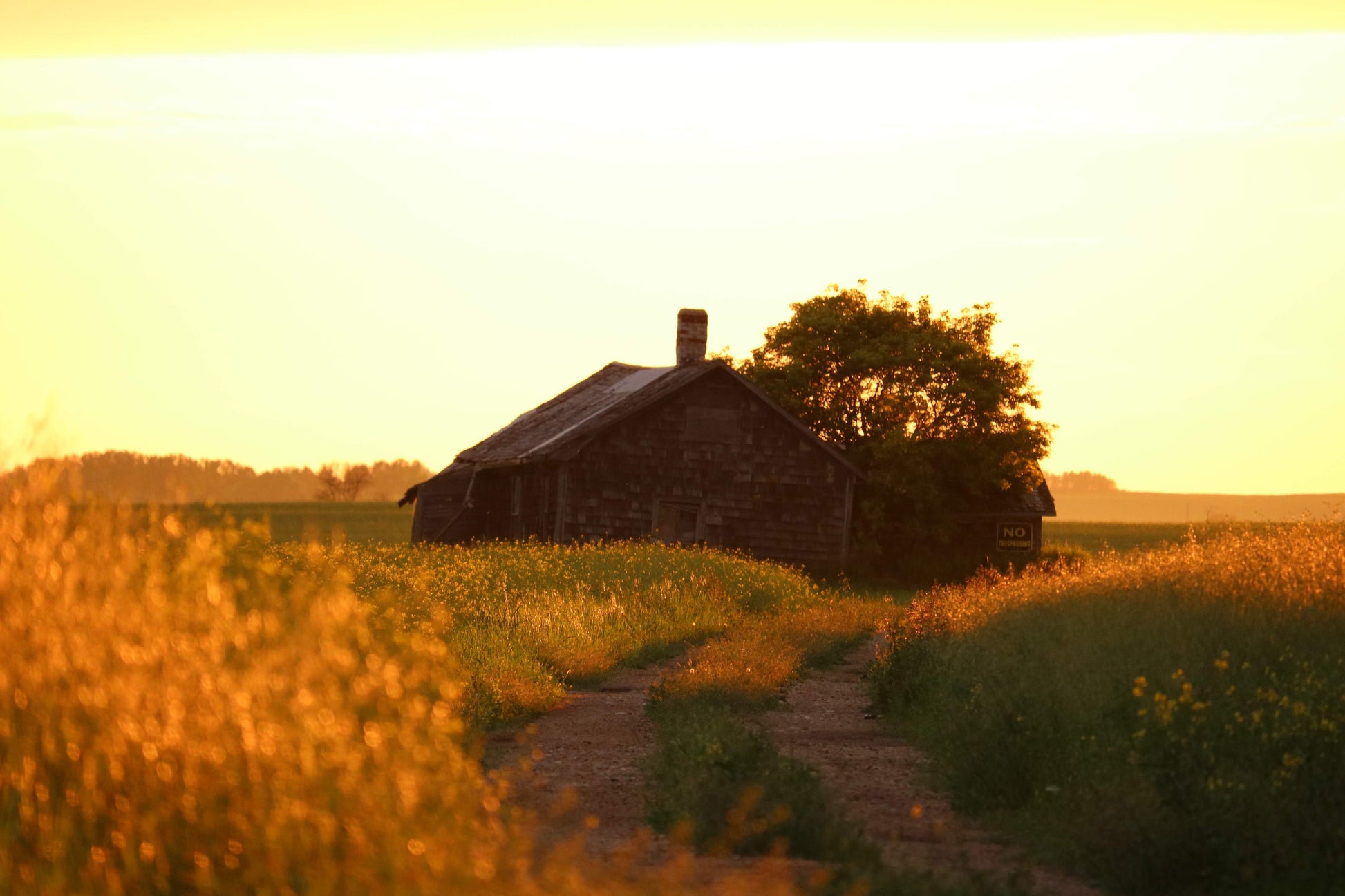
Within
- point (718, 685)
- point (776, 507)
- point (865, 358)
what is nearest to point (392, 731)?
point (718, 685)

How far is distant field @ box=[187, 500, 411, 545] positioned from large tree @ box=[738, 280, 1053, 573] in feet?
54.6

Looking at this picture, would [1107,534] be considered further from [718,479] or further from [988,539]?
[718,479]

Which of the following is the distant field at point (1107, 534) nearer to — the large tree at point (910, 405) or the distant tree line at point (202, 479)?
the large tree at point (910, 405)

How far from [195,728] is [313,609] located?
0.87 meters

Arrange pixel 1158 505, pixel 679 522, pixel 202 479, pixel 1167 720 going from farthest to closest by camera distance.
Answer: pixel 1158 505, pixel 202 479, pixel 679 522, pixel 1167 720

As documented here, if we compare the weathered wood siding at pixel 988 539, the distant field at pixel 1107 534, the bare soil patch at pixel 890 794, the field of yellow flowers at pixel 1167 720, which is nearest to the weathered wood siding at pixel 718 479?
the weathered wood siding at pixel 988 539

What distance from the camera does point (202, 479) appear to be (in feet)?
282

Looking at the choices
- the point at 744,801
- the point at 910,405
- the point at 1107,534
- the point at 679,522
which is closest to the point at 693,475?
the point at 679,522

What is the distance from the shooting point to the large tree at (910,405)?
39.7 metres

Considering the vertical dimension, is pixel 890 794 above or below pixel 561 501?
below

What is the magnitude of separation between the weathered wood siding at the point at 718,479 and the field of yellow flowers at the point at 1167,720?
67.0 ft

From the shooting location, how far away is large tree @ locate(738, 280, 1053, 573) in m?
39.7

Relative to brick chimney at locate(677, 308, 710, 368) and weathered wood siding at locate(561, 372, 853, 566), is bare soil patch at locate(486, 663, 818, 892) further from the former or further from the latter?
brick chimney at locate(677, 308, 710, 368)

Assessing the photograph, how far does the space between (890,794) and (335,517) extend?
5664 centimetres
